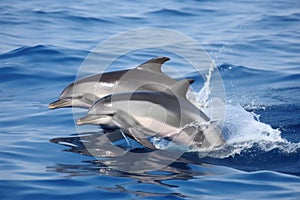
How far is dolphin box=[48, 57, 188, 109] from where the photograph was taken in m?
8.54

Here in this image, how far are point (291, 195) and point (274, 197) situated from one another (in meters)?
0.19

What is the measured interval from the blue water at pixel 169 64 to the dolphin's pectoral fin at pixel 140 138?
333 mm

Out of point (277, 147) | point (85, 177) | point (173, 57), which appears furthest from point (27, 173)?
point (173, 57)

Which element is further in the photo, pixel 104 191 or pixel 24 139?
pixel 24 139

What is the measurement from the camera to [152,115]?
750 centimetres

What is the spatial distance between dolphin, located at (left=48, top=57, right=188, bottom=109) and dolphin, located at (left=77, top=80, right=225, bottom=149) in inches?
26.2

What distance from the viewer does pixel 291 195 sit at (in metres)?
6.39

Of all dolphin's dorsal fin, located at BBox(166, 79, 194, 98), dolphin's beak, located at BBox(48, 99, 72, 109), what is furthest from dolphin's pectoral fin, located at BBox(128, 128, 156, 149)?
dolphin's beak, located at BBox(48, 99, 72, 109)

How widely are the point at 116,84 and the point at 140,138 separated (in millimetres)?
1712

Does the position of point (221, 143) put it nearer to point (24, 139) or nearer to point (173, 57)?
point (24, 139)

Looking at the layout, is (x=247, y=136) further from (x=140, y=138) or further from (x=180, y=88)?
(x=140, y=138)

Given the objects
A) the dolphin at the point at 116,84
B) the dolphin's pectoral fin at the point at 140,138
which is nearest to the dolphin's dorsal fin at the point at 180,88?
the dolphin at the point at 116,84

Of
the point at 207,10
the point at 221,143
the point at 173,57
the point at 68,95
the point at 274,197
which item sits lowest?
the point at 274,197

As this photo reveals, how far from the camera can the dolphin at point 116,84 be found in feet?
28.0
